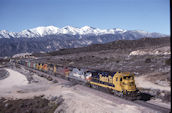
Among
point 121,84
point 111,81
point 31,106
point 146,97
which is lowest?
point 31,106

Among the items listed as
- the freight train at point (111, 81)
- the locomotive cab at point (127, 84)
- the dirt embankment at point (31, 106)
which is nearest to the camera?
the locomotive cab at point (127, 84)

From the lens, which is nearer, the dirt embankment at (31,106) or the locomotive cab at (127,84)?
the locomotive cab at (127,84)

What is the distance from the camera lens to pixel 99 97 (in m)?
28.2

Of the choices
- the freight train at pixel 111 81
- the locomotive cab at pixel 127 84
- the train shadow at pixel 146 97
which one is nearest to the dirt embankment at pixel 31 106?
the freight train at pixel 111 81

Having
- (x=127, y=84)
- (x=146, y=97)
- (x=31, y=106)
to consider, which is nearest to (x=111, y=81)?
(x=127, y=84)

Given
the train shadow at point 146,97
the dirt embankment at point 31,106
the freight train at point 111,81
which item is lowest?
the dirt embankment at point 31,106

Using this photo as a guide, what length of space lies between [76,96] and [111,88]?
17.4 feet

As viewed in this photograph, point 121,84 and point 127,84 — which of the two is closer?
point 127,84

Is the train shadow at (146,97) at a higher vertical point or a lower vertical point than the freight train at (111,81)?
lower

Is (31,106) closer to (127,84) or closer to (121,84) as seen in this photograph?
(121,84)

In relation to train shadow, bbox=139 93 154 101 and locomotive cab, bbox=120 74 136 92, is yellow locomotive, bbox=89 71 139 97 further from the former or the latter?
train shadow, bbox=139 93 154 101

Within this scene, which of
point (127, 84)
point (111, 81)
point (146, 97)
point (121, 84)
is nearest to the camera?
point (127, 84)

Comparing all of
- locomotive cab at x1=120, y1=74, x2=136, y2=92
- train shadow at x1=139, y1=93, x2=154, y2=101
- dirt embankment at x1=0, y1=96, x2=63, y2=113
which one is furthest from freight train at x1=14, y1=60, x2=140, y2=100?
dirt embankment at x1=0, y1=96, x2=63, y2=113

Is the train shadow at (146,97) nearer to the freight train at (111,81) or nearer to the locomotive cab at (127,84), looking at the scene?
the freight train at (111,81)
